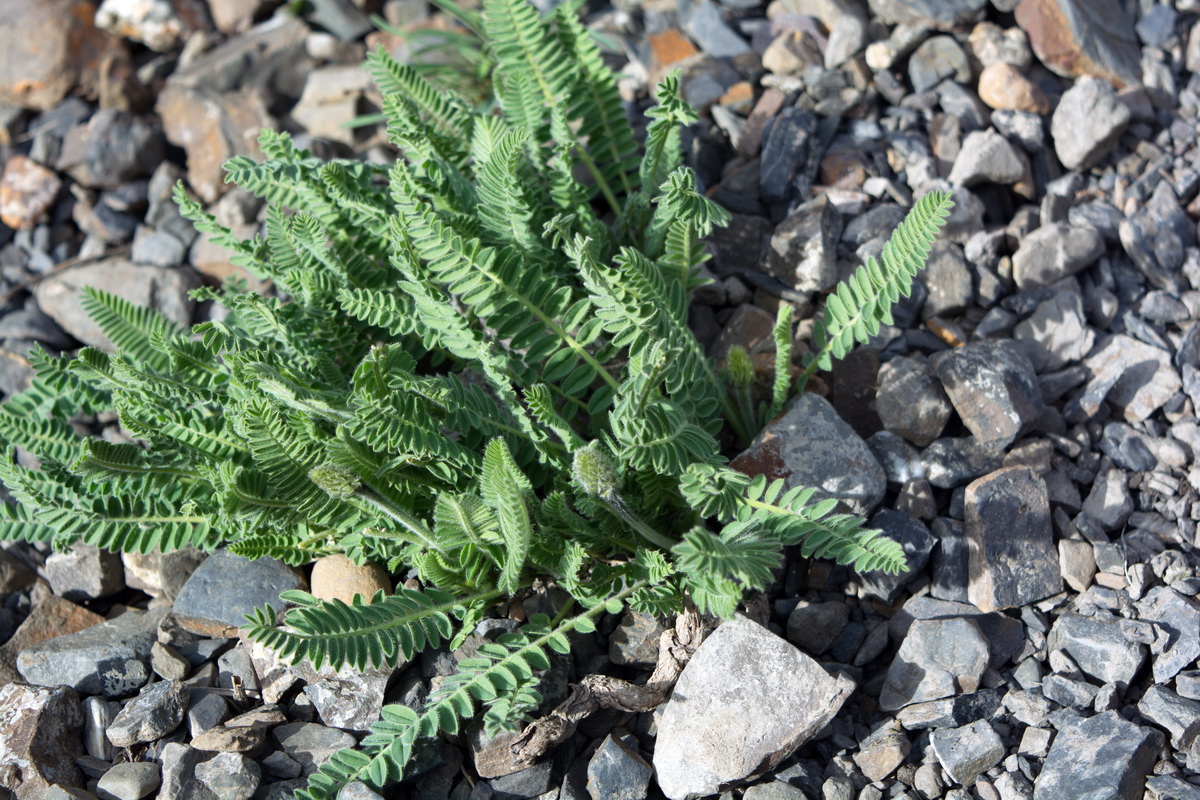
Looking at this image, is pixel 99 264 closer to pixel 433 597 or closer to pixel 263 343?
pixel 263 343

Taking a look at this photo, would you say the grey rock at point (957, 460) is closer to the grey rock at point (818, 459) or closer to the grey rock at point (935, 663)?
the grey rock at point (818, 459)

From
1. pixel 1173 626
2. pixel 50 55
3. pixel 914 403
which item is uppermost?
pixel 50 55

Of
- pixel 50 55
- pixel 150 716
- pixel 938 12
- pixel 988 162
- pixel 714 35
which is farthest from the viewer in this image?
pixel 50 55

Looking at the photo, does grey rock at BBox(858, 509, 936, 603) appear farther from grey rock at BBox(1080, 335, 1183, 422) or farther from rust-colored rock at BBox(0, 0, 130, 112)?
rust-colored rock at BBox(0, 0, 130, 112)

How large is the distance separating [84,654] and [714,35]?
3.29 m

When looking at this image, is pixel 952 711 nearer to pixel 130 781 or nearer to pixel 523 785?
pixel 523 785

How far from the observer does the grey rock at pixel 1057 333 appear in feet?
10.5

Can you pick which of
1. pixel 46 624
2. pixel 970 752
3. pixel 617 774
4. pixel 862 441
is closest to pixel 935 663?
pixel 970 752

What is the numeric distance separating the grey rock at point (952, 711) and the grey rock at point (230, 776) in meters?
1.68

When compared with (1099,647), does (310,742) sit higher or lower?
lower

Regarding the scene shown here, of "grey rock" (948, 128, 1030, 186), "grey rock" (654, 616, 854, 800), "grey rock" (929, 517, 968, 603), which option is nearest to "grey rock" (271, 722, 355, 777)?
"grey rock" (654, 616, 854, 800)

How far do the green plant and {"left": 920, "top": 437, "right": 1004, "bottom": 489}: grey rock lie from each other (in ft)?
1.49

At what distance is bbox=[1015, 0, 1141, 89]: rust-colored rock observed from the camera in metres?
3.74

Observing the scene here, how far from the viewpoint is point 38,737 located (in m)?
2.58
